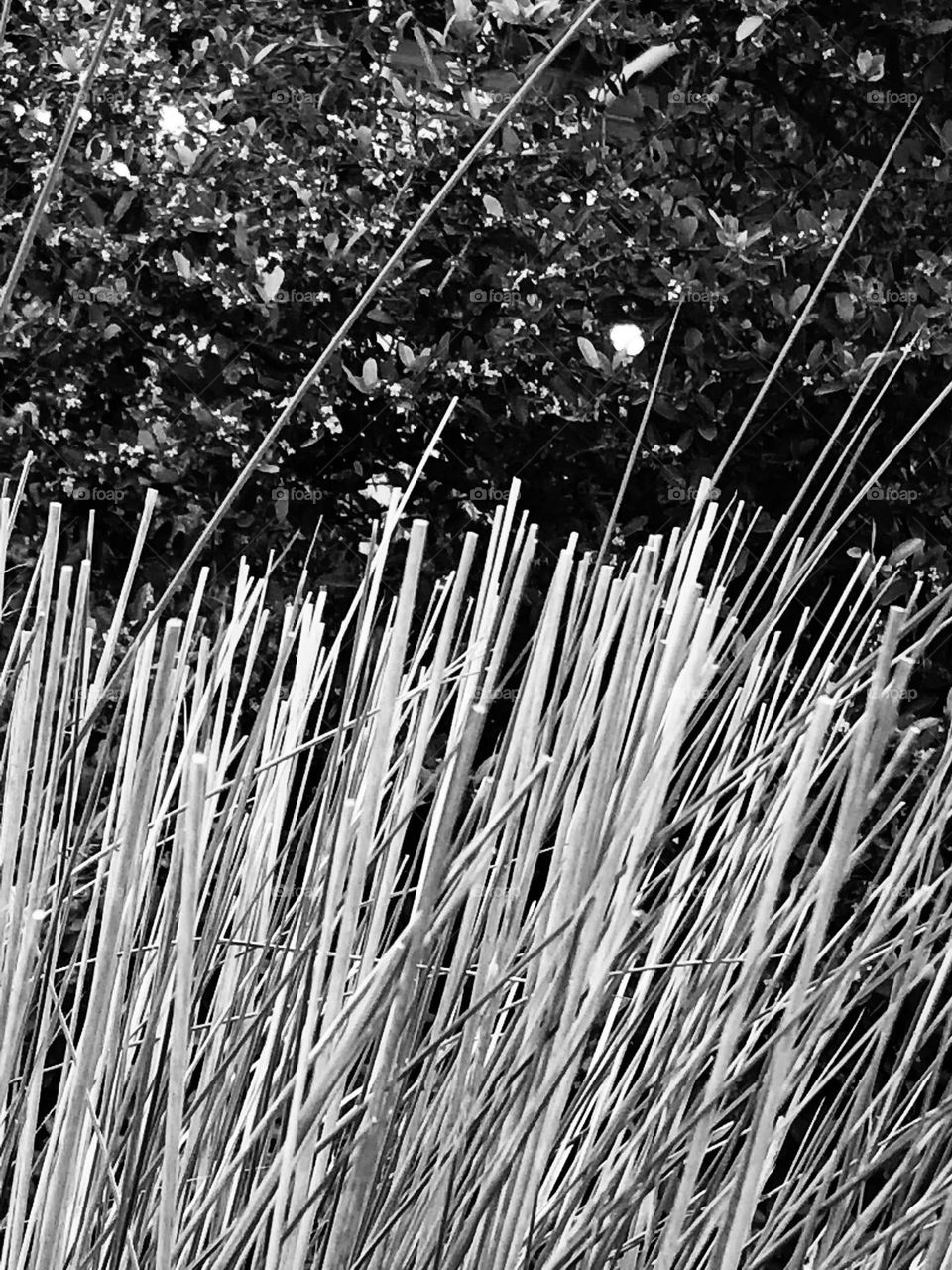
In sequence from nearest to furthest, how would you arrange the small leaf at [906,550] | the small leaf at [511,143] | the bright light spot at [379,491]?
the small leaf at [906,550], the small leaf at [511,143], the bright light spot at [379,491]

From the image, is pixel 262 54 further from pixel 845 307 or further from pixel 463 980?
pixel 463 980

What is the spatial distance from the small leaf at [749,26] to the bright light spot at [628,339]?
1.29 feet

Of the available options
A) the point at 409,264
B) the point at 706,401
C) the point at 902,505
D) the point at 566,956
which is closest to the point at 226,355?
the point at 409,264

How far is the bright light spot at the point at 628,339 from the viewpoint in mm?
1895

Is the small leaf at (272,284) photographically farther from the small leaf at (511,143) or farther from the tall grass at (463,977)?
the tall grass at (463,977)

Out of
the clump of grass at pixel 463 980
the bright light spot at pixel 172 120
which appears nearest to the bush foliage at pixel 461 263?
the bright light spot at pixel 172 120

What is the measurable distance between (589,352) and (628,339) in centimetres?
5

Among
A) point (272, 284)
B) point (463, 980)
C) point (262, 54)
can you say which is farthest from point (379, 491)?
point (463, 980)

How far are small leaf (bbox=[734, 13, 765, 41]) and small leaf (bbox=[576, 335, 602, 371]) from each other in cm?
43

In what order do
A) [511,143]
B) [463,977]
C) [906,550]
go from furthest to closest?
1. [511,143]
2. [906,550]
3. [463,977]

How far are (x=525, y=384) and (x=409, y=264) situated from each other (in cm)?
23

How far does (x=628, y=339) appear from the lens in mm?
1901

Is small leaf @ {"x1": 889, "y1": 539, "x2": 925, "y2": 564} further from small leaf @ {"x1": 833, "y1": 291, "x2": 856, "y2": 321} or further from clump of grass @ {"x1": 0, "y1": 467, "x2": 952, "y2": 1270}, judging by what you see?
clump of grass @ {"x1": 0, "y1": 467, "x2": 952, "y2": 1270}

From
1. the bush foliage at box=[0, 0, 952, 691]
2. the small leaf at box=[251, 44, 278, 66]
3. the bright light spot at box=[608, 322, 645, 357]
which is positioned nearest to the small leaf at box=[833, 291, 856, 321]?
the bush foliage at box=[0, 0, 952, 691]
